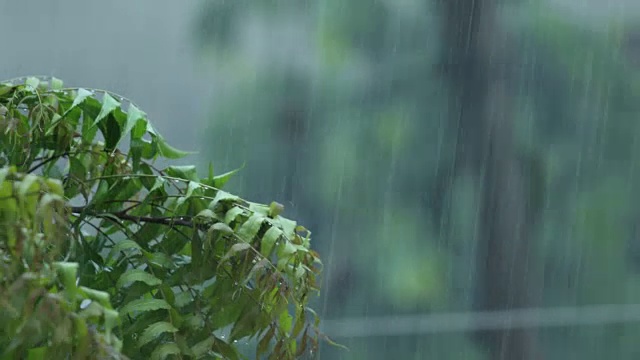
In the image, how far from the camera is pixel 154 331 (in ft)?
3.92

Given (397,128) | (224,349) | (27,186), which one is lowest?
(224,349)

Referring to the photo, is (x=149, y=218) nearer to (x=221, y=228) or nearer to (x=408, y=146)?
(x=221, y=228)

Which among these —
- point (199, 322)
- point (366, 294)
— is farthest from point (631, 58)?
point (199, 322)

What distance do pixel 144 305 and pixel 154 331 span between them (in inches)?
1.3

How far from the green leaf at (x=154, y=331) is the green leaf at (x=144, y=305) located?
21mm

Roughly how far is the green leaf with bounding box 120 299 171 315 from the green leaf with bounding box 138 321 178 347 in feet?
0.07

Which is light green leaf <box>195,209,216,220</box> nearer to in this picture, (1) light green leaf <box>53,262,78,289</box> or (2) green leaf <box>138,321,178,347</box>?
(2) green leaf <box>138,321,178,347</box>

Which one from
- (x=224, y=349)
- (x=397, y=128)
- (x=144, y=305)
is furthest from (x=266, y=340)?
(x=397, y=128)

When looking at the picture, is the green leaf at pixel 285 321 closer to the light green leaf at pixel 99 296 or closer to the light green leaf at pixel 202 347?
the light green leaf at pixel 202 347

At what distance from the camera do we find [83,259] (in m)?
1.30

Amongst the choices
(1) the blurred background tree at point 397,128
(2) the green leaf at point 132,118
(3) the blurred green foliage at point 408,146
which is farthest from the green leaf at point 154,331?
(3) the blurred green foliage at point 408,146

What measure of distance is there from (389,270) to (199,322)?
1.84 metres

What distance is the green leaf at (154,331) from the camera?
1.19 meters

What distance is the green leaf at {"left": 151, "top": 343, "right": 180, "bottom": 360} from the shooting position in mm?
1195
